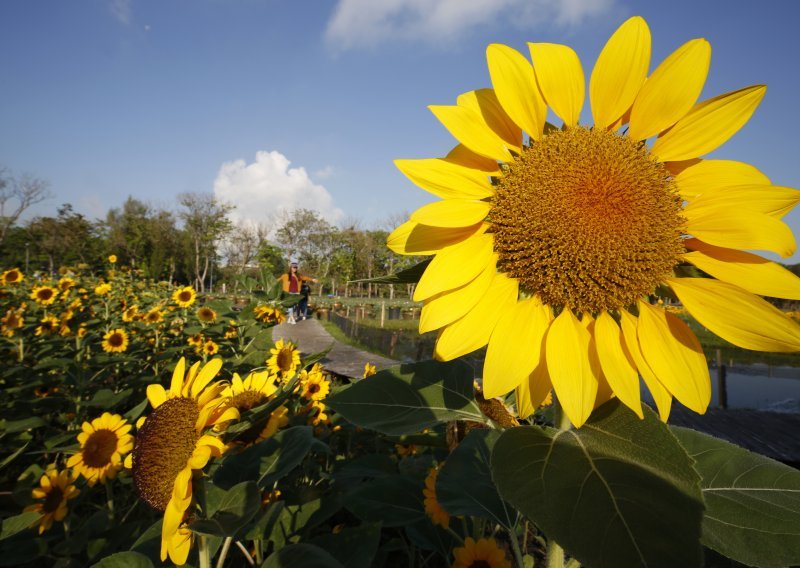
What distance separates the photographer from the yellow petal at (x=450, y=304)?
0.81 meters

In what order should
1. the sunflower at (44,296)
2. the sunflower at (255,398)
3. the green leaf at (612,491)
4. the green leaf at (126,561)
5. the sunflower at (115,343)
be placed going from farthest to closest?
the sunflower at (44,296) < the sunflower at (115,343) < the sunflower at (255,398) < the green leaf at (126,561) < the green leaf at (612,491)

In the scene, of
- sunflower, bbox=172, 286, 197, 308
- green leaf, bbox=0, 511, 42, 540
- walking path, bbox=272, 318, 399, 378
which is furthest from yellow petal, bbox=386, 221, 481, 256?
walking path, bbox=272, 318, 399, 378

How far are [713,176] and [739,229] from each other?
14 cm

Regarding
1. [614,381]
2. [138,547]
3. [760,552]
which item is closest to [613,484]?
[614,381]

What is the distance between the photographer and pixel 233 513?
3.19ft

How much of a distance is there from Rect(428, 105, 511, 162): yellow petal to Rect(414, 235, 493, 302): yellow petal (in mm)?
174

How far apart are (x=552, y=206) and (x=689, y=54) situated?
0.37m

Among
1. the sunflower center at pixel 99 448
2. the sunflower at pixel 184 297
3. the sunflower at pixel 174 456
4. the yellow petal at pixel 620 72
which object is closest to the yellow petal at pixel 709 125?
the yellow petal at pixel 620 72

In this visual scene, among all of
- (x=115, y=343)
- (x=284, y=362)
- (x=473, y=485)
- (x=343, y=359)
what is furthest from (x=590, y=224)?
(x=343, y=359)

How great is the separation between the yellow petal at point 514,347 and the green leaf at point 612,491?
9 centimetres

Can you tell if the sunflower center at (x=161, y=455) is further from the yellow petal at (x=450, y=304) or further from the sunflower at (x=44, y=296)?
the sunflower at (x=44, y=296)

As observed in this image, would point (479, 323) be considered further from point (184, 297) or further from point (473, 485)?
point (184, 297)

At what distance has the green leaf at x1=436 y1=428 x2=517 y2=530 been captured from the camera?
A: 3.81 feet

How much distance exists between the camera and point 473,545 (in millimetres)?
1609
